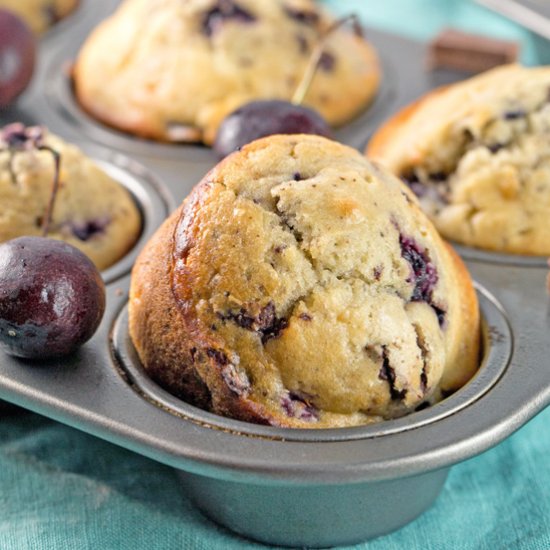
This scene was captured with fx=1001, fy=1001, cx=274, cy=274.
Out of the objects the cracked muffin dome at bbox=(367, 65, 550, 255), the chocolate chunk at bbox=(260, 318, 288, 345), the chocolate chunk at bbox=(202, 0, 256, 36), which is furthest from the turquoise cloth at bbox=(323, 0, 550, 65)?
the chocolate chunk at bbox=(260, 318, 288, 345)

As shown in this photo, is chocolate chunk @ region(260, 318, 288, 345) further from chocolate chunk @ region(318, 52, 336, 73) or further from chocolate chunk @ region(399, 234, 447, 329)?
chocolate chunk @ region(318, 52, 336, 73)

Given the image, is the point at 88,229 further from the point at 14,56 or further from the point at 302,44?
the point at 302,44

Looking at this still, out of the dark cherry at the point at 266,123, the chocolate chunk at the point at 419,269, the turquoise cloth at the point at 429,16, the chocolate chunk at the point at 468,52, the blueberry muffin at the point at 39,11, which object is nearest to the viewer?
the chocolate chunk at the point at 419,269

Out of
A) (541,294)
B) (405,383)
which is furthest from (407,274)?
(541,294)

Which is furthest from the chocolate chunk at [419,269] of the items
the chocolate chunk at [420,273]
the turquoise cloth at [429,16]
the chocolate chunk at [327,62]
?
the turquoise cloth at [429,16]

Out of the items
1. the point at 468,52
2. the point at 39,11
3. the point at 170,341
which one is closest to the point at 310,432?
the point at 170,341

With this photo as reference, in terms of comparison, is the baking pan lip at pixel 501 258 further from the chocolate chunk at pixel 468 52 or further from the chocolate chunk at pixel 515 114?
the chocolate chunk at pixel 468 52
